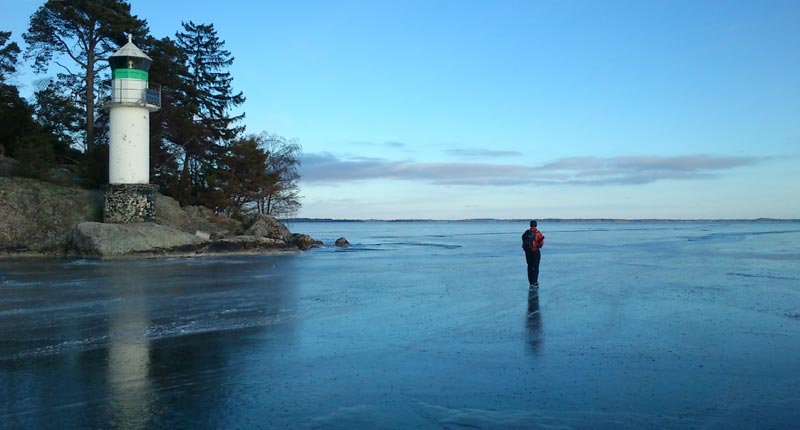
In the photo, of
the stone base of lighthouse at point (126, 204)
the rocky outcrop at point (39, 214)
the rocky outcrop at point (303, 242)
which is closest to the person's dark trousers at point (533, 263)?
the rocky outcrop at point (303, 242)

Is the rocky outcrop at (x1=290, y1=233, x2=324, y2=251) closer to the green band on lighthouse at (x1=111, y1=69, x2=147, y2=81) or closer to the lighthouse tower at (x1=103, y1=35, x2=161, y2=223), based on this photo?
the lighthouse tower at (x1=103, y1=35, x2=161, y2=223)

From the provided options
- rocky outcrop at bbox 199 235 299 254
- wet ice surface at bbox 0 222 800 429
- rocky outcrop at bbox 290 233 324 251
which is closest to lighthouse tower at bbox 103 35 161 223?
rocky outcrop at bbox 199 235 299 254

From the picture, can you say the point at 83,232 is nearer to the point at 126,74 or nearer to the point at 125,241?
the point at 125,241

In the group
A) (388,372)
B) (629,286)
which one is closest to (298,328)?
(388,372)

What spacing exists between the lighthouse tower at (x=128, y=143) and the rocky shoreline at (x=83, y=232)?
4.45ft

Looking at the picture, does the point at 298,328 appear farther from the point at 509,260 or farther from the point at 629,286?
the point at 509,260

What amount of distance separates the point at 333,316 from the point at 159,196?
24294 mm

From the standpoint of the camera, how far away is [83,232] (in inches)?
1001

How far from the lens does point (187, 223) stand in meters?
32.0

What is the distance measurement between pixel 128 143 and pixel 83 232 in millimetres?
5308

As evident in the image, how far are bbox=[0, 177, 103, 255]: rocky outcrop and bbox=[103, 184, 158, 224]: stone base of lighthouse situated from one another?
4.92 feet

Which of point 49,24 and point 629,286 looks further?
point 49,24

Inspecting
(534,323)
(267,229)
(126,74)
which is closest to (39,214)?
(126,74)

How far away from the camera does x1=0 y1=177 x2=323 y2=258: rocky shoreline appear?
1007 inches
